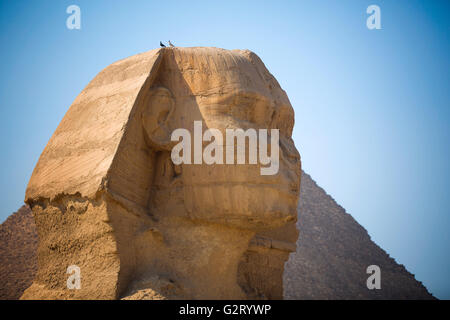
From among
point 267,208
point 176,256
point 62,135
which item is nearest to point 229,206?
point 267,208

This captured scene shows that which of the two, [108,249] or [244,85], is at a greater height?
[244,85]

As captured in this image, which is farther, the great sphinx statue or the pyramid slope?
the pyramid slope

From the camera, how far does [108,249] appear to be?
3.79m

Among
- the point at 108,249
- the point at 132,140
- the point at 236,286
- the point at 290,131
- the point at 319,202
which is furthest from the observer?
the point at 319,202

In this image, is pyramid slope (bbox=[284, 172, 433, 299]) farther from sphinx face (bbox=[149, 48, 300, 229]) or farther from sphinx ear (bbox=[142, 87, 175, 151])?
sphinx ear (bbox=[142, 87, 175, 151])

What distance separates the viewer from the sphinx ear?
4219 millimetres

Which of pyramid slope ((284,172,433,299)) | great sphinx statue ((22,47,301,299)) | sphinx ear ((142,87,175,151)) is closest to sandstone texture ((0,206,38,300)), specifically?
pyramid slope ((284,172,433,299))

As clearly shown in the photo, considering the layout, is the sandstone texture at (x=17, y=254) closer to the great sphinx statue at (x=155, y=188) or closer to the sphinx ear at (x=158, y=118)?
the great sphinx statue at (x=155, y=188)

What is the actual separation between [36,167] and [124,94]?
0.96 metres

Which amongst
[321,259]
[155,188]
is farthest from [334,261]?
[155,188]

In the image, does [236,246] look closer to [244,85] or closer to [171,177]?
[171,177]

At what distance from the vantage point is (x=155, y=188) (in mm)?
4383

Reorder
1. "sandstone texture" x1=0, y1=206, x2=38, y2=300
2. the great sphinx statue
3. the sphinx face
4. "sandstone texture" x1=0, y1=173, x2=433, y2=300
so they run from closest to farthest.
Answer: the great sphinx statue
the sphinx face
"sandstone texture" x1=0, y1=206, x2=38, y2=300
"sandstone texture" x1=0, y1=173, x2=433, y2=300

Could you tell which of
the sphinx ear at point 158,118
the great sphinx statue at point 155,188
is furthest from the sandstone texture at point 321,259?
the sphinx ear at point 158,118
